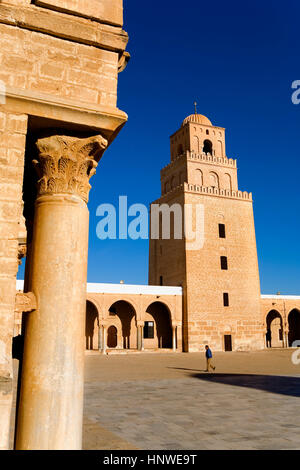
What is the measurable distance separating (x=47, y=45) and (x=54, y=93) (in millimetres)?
Answer: 429

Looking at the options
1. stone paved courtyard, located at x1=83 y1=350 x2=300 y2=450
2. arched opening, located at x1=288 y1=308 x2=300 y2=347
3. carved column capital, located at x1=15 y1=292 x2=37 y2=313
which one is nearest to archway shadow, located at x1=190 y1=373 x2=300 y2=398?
stone paved courtyard, located at x1=83 y1=350 x2=300 y2=450

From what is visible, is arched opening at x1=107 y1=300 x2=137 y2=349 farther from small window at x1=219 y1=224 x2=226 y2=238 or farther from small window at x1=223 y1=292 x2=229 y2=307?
small window at x1=219 y1=224 x2=226 y2=238

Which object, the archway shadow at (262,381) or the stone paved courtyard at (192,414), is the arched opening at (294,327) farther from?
the stone paved courtyard at (192,414)

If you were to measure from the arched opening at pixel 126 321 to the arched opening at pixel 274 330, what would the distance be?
42.7 feet

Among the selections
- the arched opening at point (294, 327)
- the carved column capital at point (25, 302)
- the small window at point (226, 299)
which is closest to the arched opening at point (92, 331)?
the small window at point (226, 299)

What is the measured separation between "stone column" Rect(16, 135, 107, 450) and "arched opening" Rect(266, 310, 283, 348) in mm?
34240

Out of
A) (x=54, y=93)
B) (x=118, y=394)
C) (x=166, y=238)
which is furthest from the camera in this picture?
(x=166, y=238)

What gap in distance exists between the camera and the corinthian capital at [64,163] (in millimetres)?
3375

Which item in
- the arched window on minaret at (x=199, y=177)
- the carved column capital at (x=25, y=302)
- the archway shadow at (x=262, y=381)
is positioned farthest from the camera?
the arched window on minaret at (x=199, y=177)

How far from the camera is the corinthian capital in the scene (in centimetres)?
338
